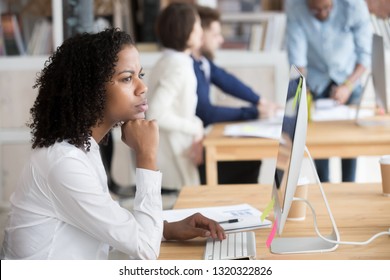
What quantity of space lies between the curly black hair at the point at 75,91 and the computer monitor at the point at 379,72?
4.79 ft

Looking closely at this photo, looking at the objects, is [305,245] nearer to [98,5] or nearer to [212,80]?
[212,80]

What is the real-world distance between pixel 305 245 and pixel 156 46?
10.5ft

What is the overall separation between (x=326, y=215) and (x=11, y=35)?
321cm

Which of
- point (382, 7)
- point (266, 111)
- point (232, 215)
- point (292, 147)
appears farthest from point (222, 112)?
point (292, 147)

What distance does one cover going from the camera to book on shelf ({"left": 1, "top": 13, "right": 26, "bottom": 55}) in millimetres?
4520

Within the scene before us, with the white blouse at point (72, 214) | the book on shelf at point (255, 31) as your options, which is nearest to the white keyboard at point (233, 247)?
the white blouse at point (72, 214)

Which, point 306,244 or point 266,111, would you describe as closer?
point 306,244

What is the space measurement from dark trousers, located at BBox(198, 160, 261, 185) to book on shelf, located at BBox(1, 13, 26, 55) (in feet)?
6.13

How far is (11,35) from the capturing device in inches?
179

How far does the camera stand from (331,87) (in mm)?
3621

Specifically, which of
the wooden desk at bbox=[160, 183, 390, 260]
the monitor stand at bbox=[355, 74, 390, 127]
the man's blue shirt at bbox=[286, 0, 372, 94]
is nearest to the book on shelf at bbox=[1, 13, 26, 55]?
the man's blue shirt at bbox=[286, 0, 372, 94]

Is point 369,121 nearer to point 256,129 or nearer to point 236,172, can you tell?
point 256,129

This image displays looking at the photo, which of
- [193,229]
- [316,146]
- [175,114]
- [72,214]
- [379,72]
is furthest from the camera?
[175,114]
